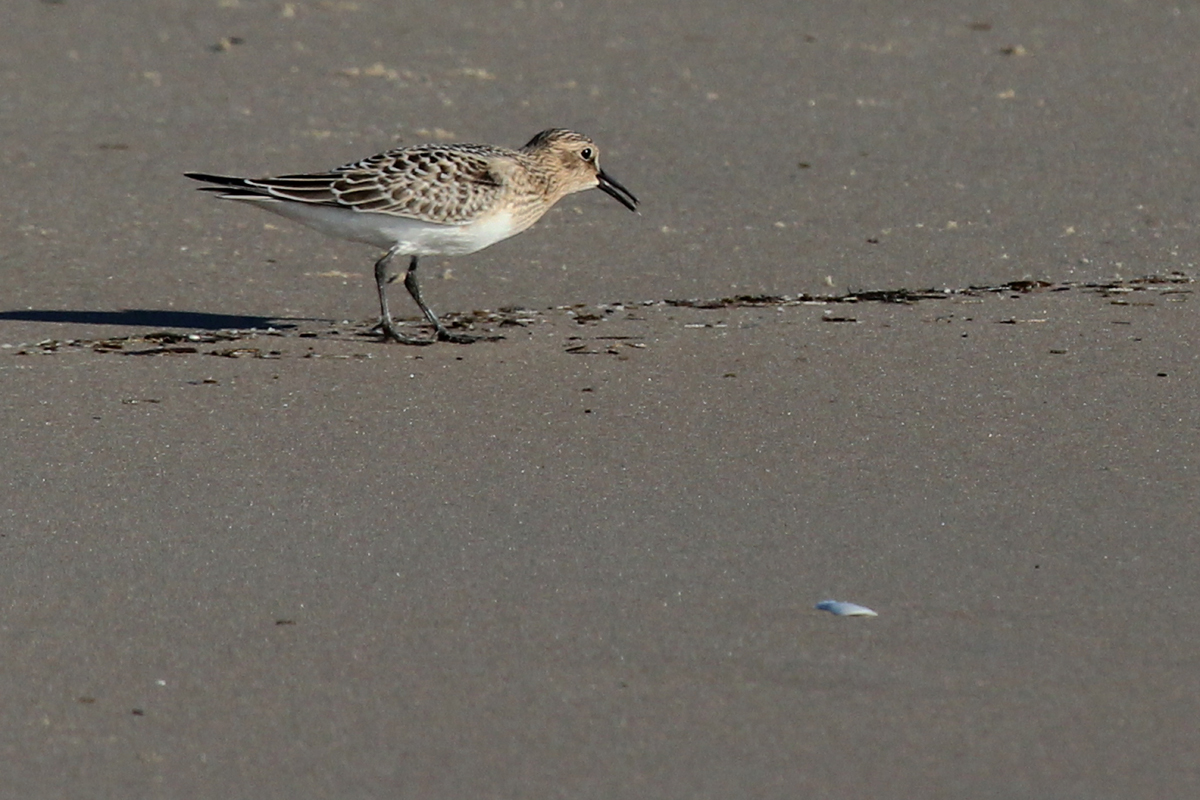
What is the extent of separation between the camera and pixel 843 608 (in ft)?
15.2

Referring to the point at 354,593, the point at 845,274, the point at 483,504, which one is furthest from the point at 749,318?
the point at 354,593

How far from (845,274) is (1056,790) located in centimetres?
477

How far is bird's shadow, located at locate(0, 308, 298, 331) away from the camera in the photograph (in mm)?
7652

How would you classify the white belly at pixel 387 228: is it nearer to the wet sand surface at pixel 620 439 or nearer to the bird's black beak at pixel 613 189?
the wet sand surface at pixel 620 439

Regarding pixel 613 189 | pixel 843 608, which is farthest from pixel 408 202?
pixel 843 608

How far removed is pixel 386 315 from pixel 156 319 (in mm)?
941

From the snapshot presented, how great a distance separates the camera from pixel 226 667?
435 centimetres

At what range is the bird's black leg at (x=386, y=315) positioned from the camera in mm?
7504

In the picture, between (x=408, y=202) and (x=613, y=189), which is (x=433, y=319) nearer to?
(x=408, y=202)

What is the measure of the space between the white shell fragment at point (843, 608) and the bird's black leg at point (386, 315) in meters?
3.13

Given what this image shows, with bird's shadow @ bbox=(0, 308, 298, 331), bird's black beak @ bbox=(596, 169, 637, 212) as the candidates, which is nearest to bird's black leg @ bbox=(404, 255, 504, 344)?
bird's shadow @ bbox=(0, 308, 298, 331)

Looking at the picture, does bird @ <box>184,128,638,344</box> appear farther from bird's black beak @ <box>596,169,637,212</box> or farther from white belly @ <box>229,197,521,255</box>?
bird's black beak @ <box>596,169,637,212</box>

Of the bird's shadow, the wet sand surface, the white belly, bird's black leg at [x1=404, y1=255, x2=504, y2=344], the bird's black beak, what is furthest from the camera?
the bird's black beak

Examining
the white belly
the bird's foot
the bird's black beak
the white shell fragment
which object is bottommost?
the white shell fragment
